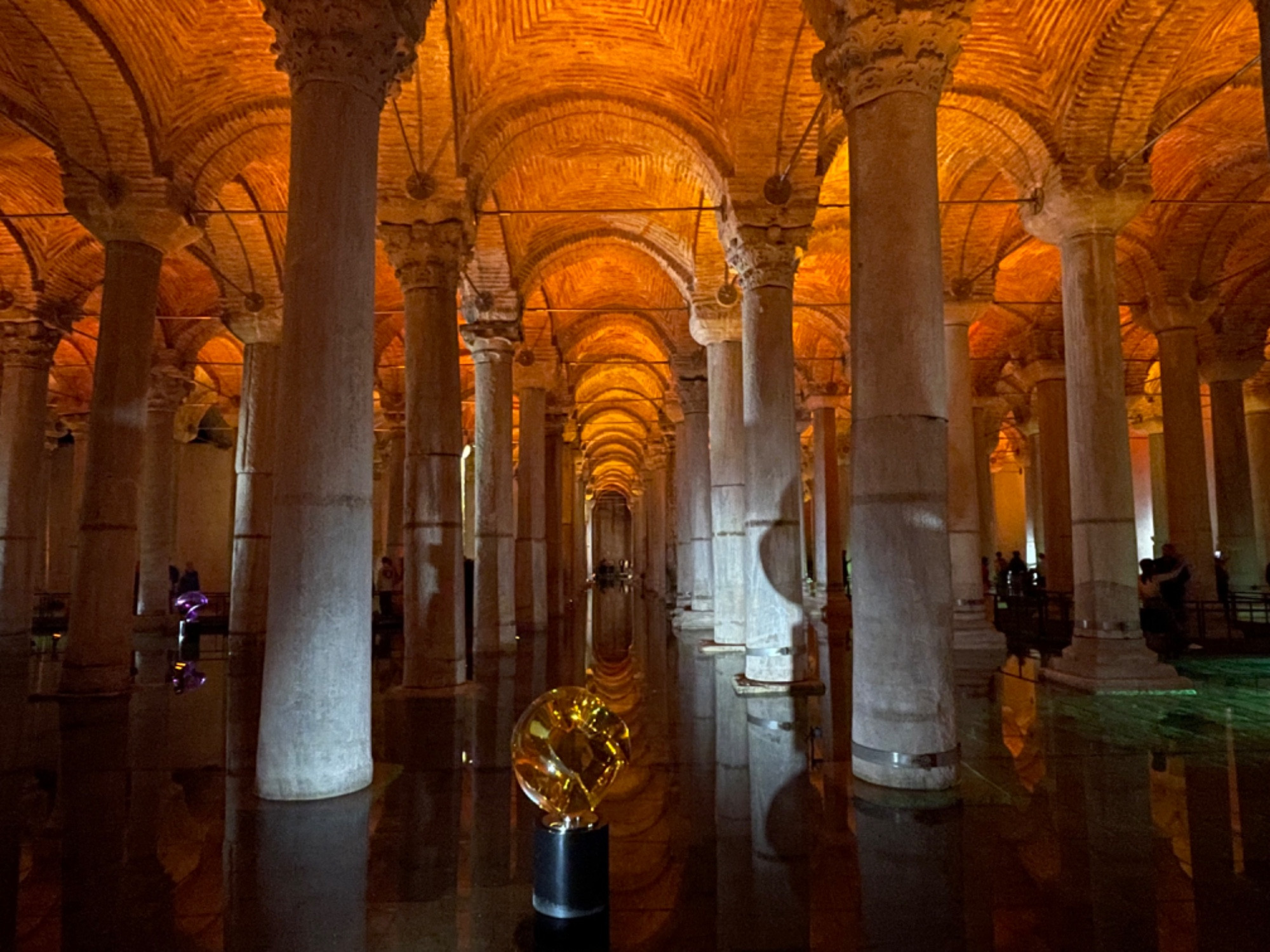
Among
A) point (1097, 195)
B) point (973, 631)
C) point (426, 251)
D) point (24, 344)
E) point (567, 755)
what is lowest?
point (973, 631)

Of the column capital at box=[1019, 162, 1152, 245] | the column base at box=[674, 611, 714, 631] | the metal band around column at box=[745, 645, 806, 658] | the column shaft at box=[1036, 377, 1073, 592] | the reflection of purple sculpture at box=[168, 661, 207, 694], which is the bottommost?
the reflection of purple sculpture at box=[168, 661, 207, 694]

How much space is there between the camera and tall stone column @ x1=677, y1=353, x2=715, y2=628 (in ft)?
53.9

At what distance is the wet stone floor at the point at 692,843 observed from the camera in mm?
2939

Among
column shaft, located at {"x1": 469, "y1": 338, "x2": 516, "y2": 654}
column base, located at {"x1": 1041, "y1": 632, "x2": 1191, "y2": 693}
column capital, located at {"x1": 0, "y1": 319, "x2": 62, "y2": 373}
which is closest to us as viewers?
column base, located at {"x1": 1041, "y1": 632, "x2": 1191, "y2": 693}

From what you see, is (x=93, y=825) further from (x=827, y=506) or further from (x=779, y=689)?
(x=827, y=506)

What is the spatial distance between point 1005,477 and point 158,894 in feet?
107

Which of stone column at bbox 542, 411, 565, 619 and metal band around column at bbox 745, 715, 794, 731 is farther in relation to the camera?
stone column at bbox 542, 411, 565, 619

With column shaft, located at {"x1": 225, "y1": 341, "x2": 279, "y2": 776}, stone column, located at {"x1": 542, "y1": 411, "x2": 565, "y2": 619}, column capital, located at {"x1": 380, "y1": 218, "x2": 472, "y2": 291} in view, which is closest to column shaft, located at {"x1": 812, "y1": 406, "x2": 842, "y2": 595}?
stone column, located at {"x1": 542, "y1": 411, "x2": 565, "y2": 619}

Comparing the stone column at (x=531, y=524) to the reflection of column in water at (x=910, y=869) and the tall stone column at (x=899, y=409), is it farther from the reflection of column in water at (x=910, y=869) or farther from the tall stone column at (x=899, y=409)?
the reflection of column in water at (x=910, y=869)

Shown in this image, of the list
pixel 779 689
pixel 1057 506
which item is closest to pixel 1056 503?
pixel 1057 506

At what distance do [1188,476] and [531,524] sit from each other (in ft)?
34.2

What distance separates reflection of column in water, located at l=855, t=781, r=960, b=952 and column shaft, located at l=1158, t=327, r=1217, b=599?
31.8 ft

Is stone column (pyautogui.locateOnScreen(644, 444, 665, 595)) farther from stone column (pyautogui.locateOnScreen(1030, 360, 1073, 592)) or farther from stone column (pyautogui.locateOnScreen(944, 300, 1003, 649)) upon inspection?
stone column (pyautogui.locateOnScreen(944, 300, 1003, 649))

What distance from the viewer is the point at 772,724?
261 inches
